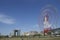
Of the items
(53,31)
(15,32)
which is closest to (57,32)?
(53,31)

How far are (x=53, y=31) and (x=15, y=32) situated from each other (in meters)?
30.6

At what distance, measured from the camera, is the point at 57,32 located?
95688 millimetres

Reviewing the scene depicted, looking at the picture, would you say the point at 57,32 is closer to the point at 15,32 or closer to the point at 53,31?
the point at 53,31

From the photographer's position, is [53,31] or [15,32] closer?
[53,31]

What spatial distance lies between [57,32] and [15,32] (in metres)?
33.9

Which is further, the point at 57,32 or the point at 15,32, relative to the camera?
the point at 15,32

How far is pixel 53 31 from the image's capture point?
325 ft

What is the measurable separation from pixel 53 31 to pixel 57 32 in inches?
163

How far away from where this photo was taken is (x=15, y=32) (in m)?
108
